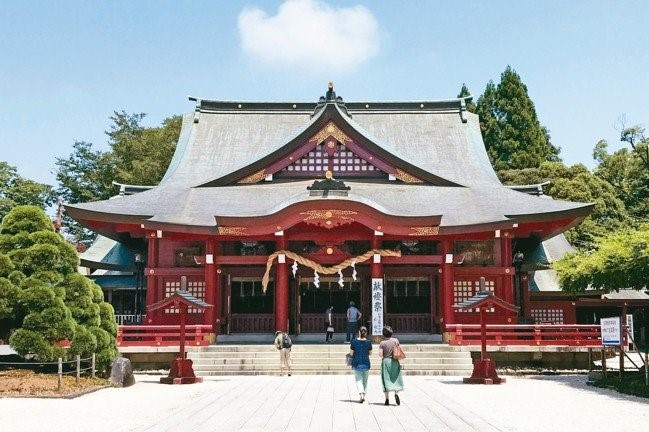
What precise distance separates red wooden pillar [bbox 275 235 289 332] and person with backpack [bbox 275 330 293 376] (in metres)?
2.38

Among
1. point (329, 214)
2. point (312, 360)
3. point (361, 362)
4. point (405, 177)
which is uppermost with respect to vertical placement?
point (405, 177)

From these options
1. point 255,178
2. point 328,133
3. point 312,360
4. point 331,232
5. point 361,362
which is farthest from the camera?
point 255,178

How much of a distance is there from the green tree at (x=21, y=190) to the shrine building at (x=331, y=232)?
31.7m

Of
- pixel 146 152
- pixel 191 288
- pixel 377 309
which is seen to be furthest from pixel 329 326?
pixel 146 152

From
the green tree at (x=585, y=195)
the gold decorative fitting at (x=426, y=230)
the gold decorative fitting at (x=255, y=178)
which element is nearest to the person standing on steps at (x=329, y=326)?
the gold decorative fitting at (x=426, y=230)

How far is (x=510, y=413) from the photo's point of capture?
40.5ft

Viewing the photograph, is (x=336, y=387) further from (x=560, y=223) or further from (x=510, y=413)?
(x=560, y=223)

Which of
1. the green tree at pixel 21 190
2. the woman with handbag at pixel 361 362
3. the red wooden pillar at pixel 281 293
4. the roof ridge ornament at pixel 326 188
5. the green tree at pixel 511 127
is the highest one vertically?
the green tree at pixel 511 127

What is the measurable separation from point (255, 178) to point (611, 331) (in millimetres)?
14976

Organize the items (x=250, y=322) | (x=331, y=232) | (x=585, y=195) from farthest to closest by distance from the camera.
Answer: (x=585, y=195) < (x=250, y=322) < (x=331, y=232)

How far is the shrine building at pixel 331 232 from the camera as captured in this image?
2295 centimetres

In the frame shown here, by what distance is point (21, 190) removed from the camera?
56531 mm

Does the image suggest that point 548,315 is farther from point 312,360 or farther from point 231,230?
point 231,230

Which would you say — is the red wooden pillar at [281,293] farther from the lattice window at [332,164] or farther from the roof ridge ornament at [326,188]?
the lattice window at [332,164]
